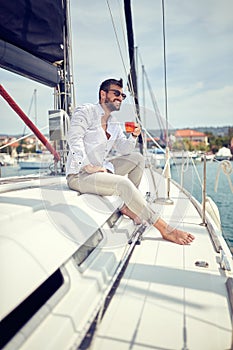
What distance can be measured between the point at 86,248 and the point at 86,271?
142 mm

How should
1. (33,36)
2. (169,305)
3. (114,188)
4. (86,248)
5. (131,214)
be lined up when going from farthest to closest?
(131,214)
(33,36)
(114,188)
(86,248)
(169,305)

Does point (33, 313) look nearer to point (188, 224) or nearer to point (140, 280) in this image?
point (140, 280)

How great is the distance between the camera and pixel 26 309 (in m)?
0.88

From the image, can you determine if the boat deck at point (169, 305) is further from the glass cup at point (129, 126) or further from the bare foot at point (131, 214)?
the glass cup at point (129, 126)

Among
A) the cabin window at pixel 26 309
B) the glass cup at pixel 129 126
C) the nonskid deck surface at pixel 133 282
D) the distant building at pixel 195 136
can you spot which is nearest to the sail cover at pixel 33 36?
the glass cup at pixel 129 126

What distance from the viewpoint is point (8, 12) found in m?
1.46

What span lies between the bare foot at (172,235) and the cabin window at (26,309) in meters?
0.76

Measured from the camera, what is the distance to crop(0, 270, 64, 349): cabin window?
30.7 inches

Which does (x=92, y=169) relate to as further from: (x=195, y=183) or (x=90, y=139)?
(x=195, y=183)

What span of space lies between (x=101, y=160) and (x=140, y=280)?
2.60ft

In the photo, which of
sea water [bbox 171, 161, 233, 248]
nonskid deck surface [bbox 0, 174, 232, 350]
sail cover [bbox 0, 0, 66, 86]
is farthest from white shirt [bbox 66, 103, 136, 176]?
sea water [bbox 171, 161, 233, 248]

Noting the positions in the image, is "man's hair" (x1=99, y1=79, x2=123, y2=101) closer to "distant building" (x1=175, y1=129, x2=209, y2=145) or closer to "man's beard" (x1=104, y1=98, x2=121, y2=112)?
"man's beard" (x1=104, y1=98, x2=121, y2=112)

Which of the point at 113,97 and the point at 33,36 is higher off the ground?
the point at 33,36

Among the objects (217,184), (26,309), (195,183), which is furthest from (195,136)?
(26,309)
